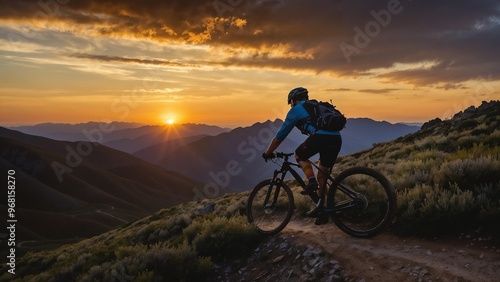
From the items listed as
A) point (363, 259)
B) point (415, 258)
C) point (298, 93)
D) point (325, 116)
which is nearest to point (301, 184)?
point (325, 116)

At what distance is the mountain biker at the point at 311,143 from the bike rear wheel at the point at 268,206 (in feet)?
3.52

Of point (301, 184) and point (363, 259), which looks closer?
point (363, 259)

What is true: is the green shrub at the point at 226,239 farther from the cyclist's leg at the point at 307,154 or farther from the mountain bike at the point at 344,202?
the cyclist's leg at the point at 307,154

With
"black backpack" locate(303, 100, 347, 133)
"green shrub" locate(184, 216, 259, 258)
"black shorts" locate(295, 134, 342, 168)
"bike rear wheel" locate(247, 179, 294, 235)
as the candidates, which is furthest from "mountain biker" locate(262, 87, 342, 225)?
"green shrub" locate(184, 216, 259, 258)

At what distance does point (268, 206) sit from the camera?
354 inches

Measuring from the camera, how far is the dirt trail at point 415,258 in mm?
5047

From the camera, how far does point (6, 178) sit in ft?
598

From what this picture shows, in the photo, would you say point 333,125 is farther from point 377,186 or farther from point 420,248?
point 420,248

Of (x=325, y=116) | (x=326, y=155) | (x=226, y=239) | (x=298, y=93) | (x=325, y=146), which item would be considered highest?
(x=298, y=93)

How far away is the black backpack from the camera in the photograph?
23.4 ft

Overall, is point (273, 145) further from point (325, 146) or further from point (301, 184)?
point (325, 146)

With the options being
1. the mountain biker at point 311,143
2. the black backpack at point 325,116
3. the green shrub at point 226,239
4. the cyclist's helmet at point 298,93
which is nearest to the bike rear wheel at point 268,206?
the green shrub at point 226,239

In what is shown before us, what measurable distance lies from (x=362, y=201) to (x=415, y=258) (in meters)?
1.60

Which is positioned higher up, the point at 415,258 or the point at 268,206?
the point at 268,206
